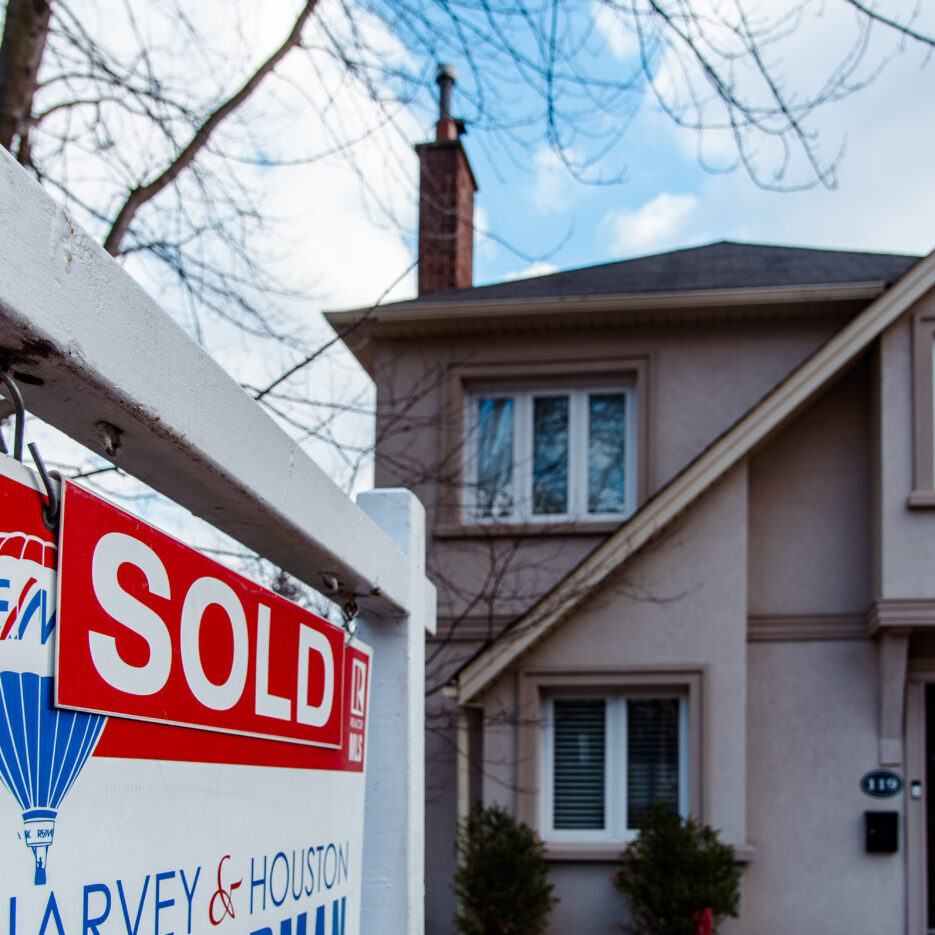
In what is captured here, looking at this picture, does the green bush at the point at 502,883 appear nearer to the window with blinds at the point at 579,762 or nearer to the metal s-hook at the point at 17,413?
the window with blinds at the point at 579,762

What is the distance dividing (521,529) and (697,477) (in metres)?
1.99

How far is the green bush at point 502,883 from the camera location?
8961mm

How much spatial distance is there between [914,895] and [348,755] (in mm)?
8651

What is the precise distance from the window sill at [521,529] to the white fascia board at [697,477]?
1119mm

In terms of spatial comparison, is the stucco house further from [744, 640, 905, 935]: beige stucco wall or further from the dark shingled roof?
the dark shingled roof

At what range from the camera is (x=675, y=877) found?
29.2 ft

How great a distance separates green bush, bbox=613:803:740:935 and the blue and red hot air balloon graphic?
26.6ft

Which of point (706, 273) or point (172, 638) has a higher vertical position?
point (706, 273)

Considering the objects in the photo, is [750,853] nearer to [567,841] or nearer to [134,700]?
[567,841]

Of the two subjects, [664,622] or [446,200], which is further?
[446,200]

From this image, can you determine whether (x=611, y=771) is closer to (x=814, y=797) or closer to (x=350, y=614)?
(x=814, y=797)

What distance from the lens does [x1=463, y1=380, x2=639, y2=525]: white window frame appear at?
11273 millimetres

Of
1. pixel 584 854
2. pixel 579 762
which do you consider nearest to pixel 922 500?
pixel 579 762

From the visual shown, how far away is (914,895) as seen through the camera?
9789 millimetres
